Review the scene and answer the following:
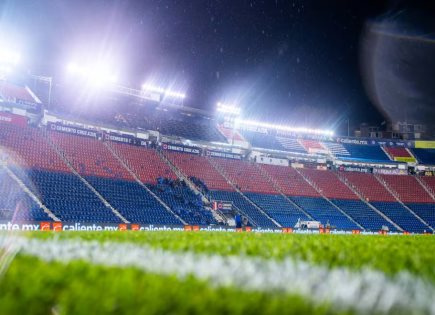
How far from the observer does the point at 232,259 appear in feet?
18.1

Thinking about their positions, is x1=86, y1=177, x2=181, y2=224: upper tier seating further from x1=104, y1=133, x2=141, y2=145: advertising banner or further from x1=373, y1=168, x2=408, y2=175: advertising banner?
x1=373, y1=168, x2=408, y2=175: advertising banner

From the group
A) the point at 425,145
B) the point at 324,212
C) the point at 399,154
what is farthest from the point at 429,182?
the point at 324,212

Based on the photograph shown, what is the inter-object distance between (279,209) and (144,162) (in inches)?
634

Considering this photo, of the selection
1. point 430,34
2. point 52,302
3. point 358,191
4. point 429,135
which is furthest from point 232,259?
point 429,135

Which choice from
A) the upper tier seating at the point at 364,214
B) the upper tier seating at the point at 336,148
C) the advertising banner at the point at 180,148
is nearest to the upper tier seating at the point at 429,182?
the upper tier seating at the point at 336,148

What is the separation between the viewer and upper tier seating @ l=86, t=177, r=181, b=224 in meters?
32.2

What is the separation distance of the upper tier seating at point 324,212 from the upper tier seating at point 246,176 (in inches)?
150

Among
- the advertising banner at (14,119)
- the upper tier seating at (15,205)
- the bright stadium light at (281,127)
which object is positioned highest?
the bright stadium light at (281,127)

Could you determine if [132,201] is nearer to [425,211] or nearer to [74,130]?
[74,130]

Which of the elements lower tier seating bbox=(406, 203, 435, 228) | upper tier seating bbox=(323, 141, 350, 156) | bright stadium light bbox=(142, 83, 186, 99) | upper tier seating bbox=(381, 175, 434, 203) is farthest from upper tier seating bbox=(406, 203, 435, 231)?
bright stadium light bbox=(142, 83, 186, 99)

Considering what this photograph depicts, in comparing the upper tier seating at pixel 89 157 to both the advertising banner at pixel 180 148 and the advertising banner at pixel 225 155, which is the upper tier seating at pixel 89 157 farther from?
the advertising banner at pixel 225 155

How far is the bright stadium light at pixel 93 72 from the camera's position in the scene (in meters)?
43.5

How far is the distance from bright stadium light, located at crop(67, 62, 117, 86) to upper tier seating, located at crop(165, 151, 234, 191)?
38.1 ft

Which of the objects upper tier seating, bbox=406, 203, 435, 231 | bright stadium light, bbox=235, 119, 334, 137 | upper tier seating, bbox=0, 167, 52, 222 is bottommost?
upper tier seating, bbox=0, 167, 52, 222
